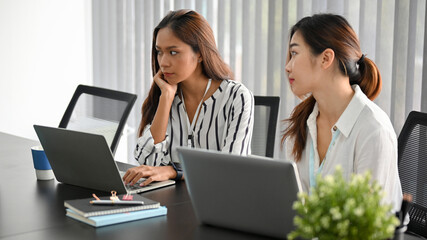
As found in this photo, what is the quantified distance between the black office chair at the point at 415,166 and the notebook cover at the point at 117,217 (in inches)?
32.3

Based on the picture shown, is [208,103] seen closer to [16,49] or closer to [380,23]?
[380,23]

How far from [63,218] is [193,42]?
3.31 feet

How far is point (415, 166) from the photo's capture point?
1837mm

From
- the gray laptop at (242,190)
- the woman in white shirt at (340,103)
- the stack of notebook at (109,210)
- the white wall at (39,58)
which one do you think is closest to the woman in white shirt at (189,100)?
the woman in white shirt at (340,103)

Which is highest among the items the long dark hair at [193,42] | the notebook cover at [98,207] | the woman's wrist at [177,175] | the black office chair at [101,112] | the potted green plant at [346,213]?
the long dark hair at [193,42]

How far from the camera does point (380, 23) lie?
2797 millimetres

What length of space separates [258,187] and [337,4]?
192cm

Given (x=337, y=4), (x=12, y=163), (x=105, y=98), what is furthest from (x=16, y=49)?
(x=337, y=4)

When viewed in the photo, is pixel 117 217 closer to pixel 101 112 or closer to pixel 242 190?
pixel 242 190

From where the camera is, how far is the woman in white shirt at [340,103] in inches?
66.2

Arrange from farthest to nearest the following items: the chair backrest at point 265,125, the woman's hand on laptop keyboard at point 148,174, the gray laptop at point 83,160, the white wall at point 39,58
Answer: the white wall at point 39,58
the chair backrest at point 265,125
the woman's hand on laptop keyboard at point 148,174
the gray laptop at point 83,160

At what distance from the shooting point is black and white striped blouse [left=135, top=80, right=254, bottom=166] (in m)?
2.27

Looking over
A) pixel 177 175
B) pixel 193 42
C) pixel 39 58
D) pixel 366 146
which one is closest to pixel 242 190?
pixel 366 146

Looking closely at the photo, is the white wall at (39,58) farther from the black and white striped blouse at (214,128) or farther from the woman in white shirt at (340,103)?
the woman in white shirt at (340,103)
